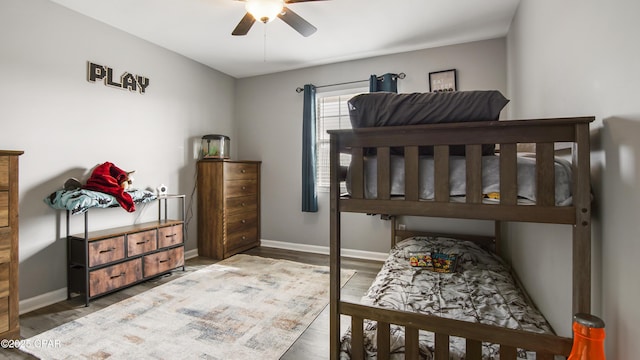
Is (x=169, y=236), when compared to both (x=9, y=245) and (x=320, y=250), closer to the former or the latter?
(x=9, y=245)

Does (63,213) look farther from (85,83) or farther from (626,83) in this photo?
(626,83)

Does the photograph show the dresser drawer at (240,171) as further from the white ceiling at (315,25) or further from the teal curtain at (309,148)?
the white ceiling at (315,25)

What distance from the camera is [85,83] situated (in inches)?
108

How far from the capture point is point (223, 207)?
3.72 meters

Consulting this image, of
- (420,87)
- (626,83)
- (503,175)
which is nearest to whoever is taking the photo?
(626,83)

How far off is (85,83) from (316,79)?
256 centimetres

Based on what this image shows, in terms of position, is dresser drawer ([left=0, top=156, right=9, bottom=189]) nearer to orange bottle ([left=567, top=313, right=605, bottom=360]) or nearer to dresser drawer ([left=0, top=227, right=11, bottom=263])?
dresser drawer ([left=0, top=227, right=11, bottom=263])

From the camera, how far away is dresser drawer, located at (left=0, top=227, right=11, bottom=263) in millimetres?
1861

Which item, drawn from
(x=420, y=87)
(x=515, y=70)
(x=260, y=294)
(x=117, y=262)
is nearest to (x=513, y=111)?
(x=515, y=70)


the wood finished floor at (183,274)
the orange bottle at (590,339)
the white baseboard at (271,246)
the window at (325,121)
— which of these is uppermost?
the window at (325,121)

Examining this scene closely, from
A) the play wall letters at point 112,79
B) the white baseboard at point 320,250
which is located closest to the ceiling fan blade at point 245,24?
the play wall letters at point 112,79

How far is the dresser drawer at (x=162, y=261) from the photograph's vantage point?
114 inches

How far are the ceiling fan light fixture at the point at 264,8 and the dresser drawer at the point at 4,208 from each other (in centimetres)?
203

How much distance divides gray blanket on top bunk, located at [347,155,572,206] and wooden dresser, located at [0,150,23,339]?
2168mm
